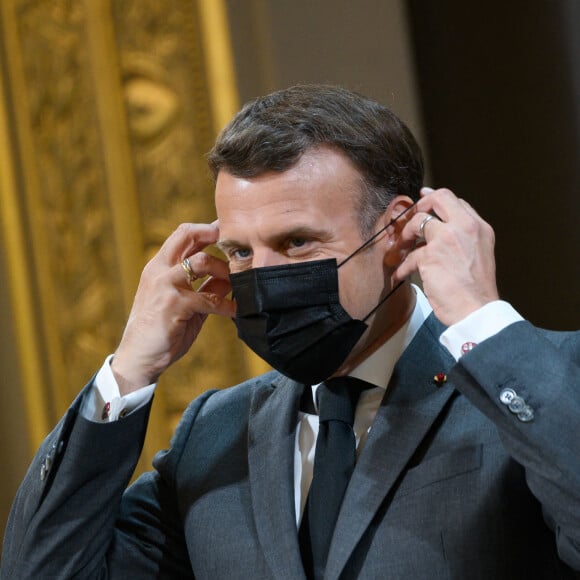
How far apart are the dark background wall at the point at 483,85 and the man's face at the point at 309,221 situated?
711 mm

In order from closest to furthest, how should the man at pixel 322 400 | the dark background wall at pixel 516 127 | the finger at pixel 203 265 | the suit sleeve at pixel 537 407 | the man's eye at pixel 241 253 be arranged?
the suit sleeve at pixel 537 407 < the man at pixel 322 400 < the man's eye at pixel 241 253 < the finger at pixel 203 265 < the dark background wall at pixel 516 127

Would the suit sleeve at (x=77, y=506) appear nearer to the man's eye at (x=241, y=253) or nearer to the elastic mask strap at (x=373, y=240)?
the man's eye at (x=241, y=253)

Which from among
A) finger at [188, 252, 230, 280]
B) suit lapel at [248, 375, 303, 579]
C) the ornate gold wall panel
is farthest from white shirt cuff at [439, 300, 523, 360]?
the ornate gold wall panel

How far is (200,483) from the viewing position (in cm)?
178

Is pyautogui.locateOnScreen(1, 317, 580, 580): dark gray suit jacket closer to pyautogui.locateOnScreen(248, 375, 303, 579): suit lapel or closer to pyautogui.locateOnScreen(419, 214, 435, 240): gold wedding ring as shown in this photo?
pyautogui.locateOnScreen(248, 375, 303, 579): suit lapel

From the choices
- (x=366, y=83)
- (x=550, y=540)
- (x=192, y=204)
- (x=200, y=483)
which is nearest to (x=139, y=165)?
(x=192, y=204)

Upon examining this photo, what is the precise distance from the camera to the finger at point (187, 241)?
5.99 ft

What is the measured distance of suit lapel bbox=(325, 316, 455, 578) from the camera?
5.02ft

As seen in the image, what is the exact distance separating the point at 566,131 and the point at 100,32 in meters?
1.19

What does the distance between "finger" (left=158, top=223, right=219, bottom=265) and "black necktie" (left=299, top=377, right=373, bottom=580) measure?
0.34 m

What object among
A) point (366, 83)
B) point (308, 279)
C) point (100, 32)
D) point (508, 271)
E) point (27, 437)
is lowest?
point (27, 437)

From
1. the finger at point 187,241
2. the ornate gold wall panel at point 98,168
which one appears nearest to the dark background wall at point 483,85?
the ornate gold wall panel at point 98,168

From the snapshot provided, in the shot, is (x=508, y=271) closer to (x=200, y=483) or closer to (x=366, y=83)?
(x=366, y=83)

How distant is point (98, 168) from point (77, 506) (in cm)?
122
